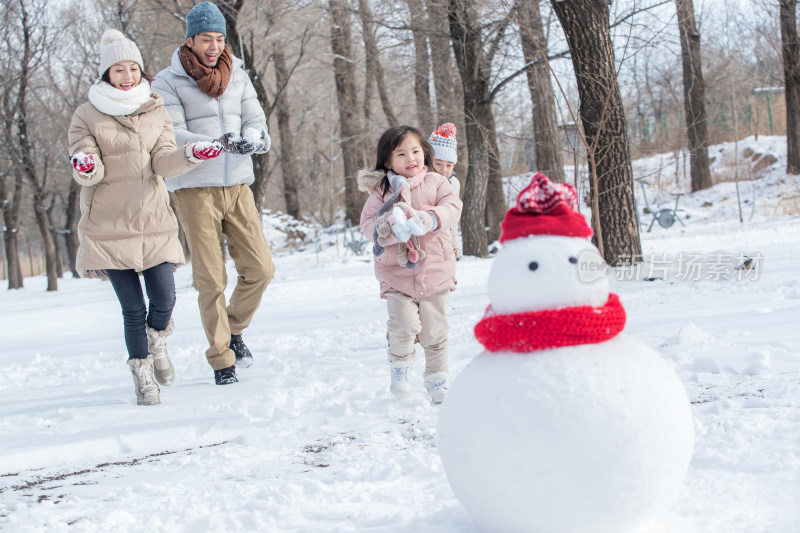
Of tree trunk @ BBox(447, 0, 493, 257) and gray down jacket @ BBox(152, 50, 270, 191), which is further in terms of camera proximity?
tree trunk @ BBox(447, 0, 493, 257)

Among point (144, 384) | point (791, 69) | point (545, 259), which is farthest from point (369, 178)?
point (791, 69)

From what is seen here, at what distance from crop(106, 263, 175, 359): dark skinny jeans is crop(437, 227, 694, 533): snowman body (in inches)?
103

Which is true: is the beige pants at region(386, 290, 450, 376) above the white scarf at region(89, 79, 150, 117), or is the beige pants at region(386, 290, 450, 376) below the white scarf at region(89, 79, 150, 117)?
below

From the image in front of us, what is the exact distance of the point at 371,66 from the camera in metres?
17.8

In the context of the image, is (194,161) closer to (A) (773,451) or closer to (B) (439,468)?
(B) (439,468)

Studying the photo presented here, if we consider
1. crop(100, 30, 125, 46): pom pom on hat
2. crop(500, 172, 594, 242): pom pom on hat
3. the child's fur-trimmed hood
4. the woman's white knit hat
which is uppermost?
crop(100, 30, 125, 46): pom pom on hat

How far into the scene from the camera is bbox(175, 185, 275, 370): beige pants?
4.21m

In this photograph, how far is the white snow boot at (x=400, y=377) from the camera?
3.56 metres

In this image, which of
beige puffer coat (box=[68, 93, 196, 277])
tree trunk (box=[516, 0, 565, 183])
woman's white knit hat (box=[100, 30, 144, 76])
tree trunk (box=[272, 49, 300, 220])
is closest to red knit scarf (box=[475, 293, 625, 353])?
beige puffer coat (box=[68, 93, 196, 277])

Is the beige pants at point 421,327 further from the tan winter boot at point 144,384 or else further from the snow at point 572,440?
the snow at point 572,440

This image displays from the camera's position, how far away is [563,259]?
1.73 metres

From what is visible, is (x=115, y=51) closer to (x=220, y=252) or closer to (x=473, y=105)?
(x=220, y=252)

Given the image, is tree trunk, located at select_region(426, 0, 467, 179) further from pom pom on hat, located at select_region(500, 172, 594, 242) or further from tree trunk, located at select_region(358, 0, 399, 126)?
pom pom on hat, located at select_region(500, 172, 594, 242)

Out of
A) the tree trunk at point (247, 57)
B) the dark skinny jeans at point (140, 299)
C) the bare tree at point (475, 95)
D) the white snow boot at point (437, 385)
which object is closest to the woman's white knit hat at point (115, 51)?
the dark skinny jeans at point (140, 299)
